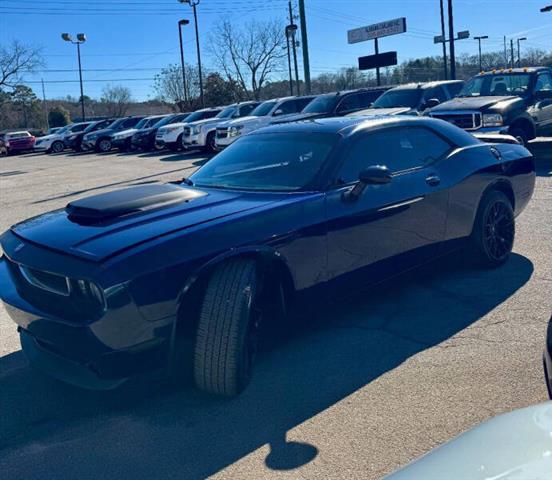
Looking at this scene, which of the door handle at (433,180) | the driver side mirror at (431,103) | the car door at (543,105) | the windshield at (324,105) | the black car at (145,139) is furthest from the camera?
the black car at (145,139)

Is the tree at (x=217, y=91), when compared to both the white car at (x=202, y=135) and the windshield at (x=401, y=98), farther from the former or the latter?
the windshield at (x=401, y=98)

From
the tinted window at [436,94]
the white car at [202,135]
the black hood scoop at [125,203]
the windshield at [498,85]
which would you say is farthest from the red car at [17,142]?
the black hood scoop at [125,203]

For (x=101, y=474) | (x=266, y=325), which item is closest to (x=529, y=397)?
(x=266, y=325)

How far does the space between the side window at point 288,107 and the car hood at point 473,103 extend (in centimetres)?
819

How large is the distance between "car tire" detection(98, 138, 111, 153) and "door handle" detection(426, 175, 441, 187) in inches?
1111

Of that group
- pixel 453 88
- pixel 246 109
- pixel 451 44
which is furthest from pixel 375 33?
pixel 453 88

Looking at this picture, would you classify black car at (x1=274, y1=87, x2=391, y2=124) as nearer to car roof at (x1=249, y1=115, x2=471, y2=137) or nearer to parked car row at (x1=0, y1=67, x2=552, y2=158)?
parked car row at (x1=0, y1=67, x2=552, y2=158)

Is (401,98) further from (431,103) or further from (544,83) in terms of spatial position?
(544,83)

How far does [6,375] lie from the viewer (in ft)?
13.8

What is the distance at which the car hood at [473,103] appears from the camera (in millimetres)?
11969

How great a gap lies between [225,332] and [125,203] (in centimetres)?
113

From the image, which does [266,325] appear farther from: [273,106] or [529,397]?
[273,106]

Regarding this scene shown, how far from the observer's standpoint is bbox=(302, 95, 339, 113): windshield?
1697 cm

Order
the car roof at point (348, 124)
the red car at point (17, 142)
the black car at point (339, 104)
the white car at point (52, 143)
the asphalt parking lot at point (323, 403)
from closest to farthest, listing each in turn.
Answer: the asphalt parking lot at point (323, 403), the car roof at point (348, 124), the black car at point (339, 104), the white car at point (52, 143), the red car at point (17, 142)
